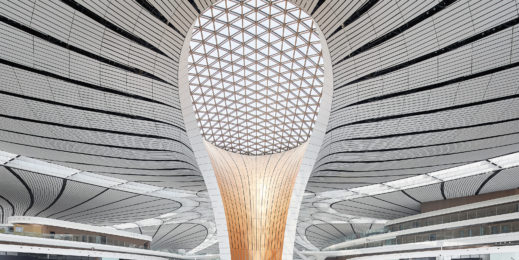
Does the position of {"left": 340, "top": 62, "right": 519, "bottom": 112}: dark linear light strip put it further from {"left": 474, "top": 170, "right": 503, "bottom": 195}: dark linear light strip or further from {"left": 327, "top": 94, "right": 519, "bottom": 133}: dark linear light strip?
{"left": 474, "top": 170, "right": 503, "bottom": 195}: dark linear light strip

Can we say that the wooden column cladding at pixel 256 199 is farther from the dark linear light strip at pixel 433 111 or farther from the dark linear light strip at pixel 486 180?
the dark linear light strip at pixel 486 180

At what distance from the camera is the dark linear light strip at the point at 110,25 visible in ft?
38.6

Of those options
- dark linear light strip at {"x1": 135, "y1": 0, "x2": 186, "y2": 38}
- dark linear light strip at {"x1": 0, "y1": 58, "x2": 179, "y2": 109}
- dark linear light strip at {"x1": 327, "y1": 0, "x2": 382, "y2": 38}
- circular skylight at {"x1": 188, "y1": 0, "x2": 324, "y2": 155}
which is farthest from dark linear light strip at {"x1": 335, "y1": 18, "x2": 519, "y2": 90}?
dark linear light strip at {"x1": 0, "y1": 58, "x2": 179, "y2": 109}

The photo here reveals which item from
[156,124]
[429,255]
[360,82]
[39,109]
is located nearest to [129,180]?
[156,124]

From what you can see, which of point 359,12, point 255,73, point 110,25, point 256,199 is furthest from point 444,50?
point 256,199

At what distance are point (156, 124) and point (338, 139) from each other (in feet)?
32.7

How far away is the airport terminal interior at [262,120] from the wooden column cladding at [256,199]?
15cm

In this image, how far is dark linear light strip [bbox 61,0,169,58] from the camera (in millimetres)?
11756

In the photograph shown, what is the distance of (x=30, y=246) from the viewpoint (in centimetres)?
2625

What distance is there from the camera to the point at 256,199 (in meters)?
32.6

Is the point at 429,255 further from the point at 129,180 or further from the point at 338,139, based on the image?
the point at 129,180

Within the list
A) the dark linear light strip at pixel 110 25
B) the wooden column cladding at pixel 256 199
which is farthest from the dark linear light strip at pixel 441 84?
the wooden column cladding at pixel 256 199

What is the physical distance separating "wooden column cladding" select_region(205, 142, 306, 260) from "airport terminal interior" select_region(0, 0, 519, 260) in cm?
15

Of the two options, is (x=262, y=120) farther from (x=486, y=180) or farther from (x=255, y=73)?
(x=486, y=180)
